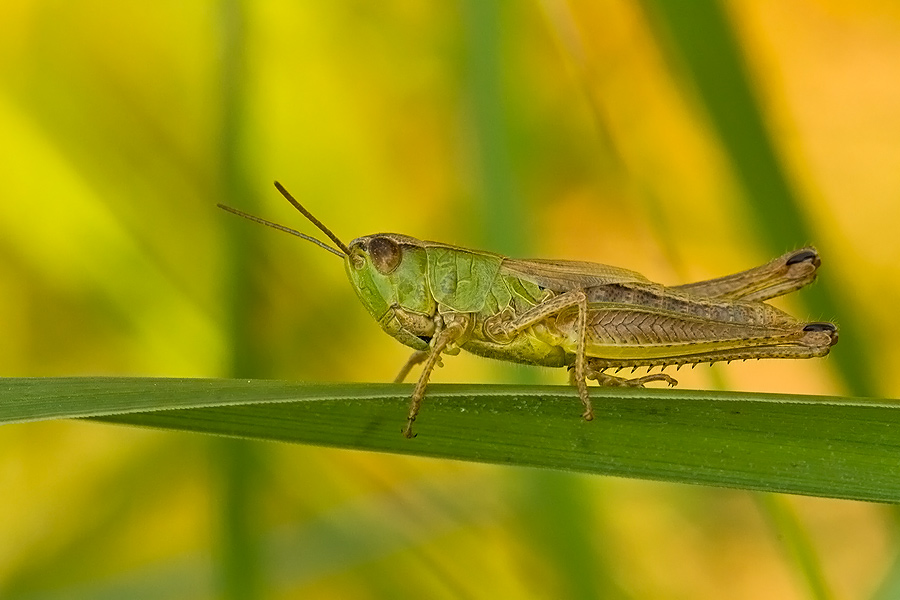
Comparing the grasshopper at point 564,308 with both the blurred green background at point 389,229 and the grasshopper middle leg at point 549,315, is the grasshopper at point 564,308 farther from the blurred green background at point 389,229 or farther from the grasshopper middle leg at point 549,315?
the blurred green background at point 389,229

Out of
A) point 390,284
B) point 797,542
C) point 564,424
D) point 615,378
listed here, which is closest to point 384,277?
A: point 390,284

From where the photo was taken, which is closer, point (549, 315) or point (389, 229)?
point (549, 315)

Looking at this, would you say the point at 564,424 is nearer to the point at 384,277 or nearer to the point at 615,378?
the point at 615,378

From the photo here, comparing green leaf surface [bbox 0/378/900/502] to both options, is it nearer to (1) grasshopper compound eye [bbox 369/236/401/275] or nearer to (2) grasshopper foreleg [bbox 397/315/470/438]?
(2) grasshopper foreleg [bbox 397/315/470/438]

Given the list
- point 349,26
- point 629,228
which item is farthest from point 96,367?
point 629,228

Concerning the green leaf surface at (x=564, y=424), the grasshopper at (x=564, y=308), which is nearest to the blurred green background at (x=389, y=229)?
the grasshopper at (x=564, y=308)

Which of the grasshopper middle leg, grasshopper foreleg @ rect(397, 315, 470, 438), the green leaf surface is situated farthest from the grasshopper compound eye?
the green leaf surface

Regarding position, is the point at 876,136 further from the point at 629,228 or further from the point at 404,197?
the point at 404,197
